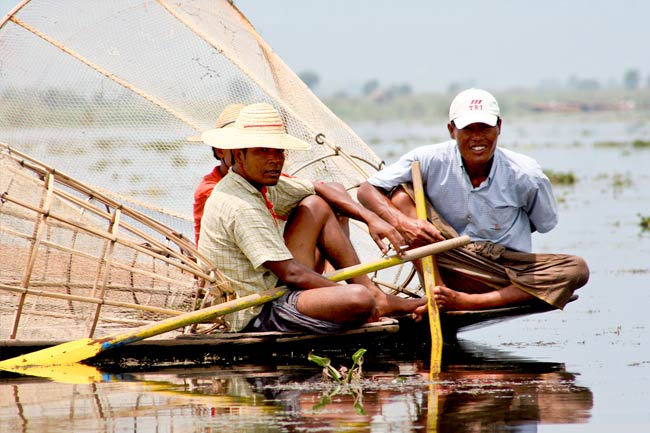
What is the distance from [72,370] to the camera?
6.38 metres

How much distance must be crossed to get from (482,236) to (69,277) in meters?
2.15

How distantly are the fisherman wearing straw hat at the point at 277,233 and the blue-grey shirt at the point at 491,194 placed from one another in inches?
17.4

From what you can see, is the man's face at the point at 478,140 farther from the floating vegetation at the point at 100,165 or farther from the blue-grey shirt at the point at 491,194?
the floating vegetation at the point at 100,165

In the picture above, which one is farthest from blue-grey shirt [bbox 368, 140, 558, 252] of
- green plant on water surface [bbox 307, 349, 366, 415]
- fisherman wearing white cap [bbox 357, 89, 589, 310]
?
green plant on water surface [bbox 307, 349, 366, 415]

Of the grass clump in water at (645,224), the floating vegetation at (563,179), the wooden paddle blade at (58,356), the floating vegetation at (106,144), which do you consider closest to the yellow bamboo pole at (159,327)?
the wooden paddle blade at (58,356)

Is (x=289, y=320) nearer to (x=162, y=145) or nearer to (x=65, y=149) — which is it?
(x=162, y=145)

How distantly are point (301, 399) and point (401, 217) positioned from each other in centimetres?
136

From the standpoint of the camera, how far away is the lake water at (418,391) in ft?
17.0

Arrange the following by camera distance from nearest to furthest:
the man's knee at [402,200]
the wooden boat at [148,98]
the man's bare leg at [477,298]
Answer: the man's bare leg at [477,298] < the man's knee at [402,200] < the wooden boat at [148,98]

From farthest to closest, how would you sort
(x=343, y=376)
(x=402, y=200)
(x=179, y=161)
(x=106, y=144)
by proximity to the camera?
(x=106, y=144), (x=179, y=161), (x=402, y=200), (x=343, y=376)

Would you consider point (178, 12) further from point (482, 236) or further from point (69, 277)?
point (482, 236)

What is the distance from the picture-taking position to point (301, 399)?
5633 mm

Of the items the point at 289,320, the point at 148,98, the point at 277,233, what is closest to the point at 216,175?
the point at 277,233

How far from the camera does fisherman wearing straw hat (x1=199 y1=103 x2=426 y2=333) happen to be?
6.09 metres
